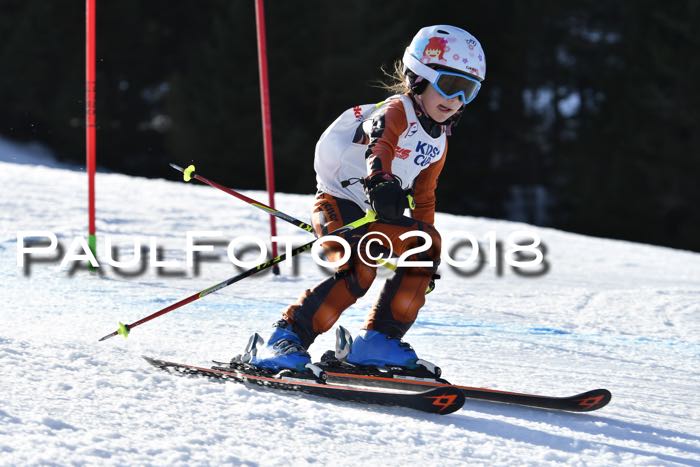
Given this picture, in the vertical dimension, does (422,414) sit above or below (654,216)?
below

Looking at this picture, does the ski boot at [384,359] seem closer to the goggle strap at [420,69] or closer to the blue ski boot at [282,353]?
the blue ski boot at [282,353]

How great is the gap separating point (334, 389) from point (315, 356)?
2.84ft

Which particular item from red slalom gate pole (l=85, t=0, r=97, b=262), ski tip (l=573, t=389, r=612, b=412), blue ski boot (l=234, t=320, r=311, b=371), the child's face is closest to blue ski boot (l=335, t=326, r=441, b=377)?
blue ski boot (l=234, t=320, r=311, b=371)

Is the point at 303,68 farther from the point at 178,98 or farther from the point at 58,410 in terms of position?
the point at 58,410

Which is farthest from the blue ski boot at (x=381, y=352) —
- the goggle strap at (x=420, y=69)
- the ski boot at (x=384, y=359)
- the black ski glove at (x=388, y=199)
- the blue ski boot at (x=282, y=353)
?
the goggle strap at (x=420, y=69)

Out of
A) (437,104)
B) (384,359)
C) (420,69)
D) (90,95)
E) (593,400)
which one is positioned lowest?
(593,400)

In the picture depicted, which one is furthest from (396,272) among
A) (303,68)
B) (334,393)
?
(303,68)

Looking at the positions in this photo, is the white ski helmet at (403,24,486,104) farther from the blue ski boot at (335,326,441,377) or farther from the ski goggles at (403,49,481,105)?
the blue ski boot at (335,326,441,377)

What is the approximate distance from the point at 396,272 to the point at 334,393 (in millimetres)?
496

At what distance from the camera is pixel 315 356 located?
392 cm

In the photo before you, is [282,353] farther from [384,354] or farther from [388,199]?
[388,199]

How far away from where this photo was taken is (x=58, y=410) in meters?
2.63

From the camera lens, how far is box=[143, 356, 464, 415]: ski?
295cm

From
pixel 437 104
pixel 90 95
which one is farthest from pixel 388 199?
pixel 90 95
